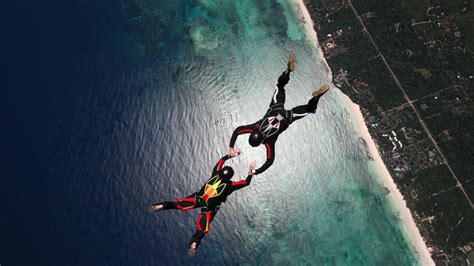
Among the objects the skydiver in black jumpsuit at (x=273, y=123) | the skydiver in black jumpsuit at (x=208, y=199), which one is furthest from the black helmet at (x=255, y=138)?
the skydiver in black jumpsuit at (x=208, y=199)

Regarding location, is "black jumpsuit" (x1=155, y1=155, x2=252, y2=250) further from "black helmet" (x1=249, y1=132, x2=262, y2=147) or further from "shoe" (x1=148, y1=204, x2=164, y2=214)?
"black helmet" (x1=249, y1=132, x2=262, y2=147)

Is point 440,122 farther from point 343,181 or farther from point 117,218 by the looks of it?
point 117,218

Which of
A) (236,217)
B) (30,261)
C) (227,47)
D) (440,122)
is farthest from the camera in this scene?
(227,47)

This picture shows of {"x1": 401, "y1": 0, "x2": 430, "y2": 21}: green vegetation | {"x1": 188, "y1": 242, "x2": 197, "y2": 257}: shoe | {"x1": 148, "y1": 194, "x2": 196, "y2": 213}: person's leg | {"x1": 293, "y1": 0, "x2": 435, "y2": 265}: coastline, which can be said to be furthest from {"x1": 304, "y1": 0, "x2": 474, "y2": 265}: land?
{"x1": 188, "y1": 242, "x2": 197, "y2": 257}: shoe

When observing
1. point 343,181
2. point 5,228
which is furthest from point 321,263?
point 5,228

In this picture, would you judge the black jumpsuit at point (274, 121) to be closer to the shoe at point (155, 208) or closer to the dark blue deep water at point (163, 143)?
the dark blue deep water at point (163, 143)

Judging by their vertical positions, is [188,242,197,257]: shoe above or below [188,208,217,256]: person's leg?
below

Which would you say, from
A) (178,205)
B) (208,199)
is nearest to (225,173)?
(208,199)
